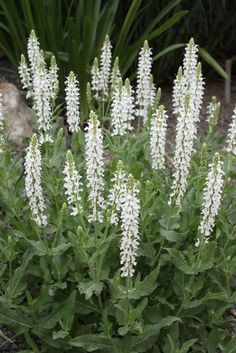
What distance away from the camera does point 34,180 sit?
3322 mm

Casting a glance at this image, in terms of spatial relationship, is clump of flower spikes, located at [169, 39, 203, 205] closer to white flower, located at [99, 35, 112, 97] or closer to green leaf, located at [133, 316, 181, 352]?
green leaf, located at [133, 316, 181, 352]

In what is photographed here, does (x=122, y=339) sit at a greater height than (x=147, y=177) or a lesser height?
lesser

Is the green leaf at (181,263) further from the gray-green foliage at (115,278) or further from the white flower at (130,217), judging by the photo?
the white flower at (130,217)

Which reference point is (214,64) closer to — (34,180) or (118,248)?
(118,248)

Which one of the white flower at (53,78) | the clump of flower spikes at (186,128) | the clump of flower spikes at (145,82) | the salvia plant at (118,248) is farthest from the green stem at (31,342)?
the clump of flower spikes at (145,82)

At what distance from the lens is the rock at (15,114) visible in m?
6.11

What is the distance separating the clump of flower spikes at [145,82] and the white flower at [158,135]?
0.62 m

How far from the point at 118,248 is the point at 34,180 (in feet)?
2.28

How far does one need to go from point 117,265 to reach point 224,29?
17.3 feet

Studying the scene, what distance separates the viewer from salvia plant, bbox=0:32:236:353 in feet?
11.0

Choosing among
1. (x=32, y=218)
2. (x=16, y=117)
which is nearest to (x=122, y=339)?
(x=32, y=218)

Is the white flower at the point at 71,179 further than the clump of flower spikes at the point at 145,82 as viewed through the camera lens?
No

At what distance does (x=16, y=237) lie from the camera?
3783 mm

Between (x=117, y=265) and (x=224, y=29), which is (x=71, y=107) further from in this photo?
(x=224, y=29)
